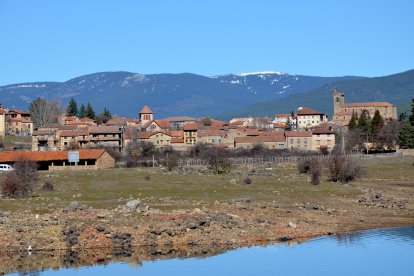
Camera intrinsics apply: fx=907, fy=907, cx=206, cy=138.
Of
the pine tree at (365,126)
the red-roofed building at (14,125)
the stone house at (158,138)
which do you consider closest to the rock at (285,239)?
the pine tree at (365,126)

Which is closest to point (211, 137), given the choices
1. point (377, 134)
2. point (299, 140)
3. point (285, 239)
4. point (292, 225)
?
point (299, 140)

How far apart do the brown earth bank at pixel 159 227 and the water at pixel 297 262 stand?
1.35m

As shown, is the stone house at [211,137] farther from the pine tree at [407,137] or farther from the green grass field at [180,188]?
the green grass field at [180,188]

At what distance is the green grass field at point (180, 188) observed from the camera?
6388cm

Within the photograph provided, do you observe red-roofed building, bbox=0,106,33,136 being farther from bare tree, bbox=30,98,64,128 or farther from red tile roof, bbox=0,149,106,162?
red tile roof, bbox=0,149,106,162

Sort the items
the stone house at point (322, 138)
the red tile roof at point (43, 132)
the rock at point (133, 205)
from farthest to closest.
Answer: the stone house at point (322, 138)
the red tile roof at point (43, 132)
the rock at point (133, 205)

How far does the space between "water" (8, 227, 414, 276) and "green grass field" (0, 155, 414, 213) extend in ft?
41.6

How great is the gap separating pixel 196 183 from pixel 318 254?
32270 mm

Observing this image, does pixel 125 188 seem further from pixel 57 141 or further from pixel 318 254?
pixel 57 141

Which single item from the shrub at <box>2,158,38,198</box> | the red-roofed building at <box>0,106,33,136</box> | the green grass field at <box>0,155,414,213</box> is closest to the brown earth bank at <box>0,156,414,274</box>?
the green grass field at <box>0,155,414,213</box>

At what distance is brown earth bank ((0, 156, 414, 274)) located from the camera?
4866cm

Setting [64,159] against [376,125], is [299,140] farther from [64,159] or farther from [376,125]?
[64,159]

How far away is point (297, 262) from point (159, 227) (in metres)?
9.07

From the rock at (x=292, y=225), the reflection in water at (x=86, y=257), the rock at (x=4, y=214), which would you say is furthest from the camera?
the rock at (x=292, y=225)
